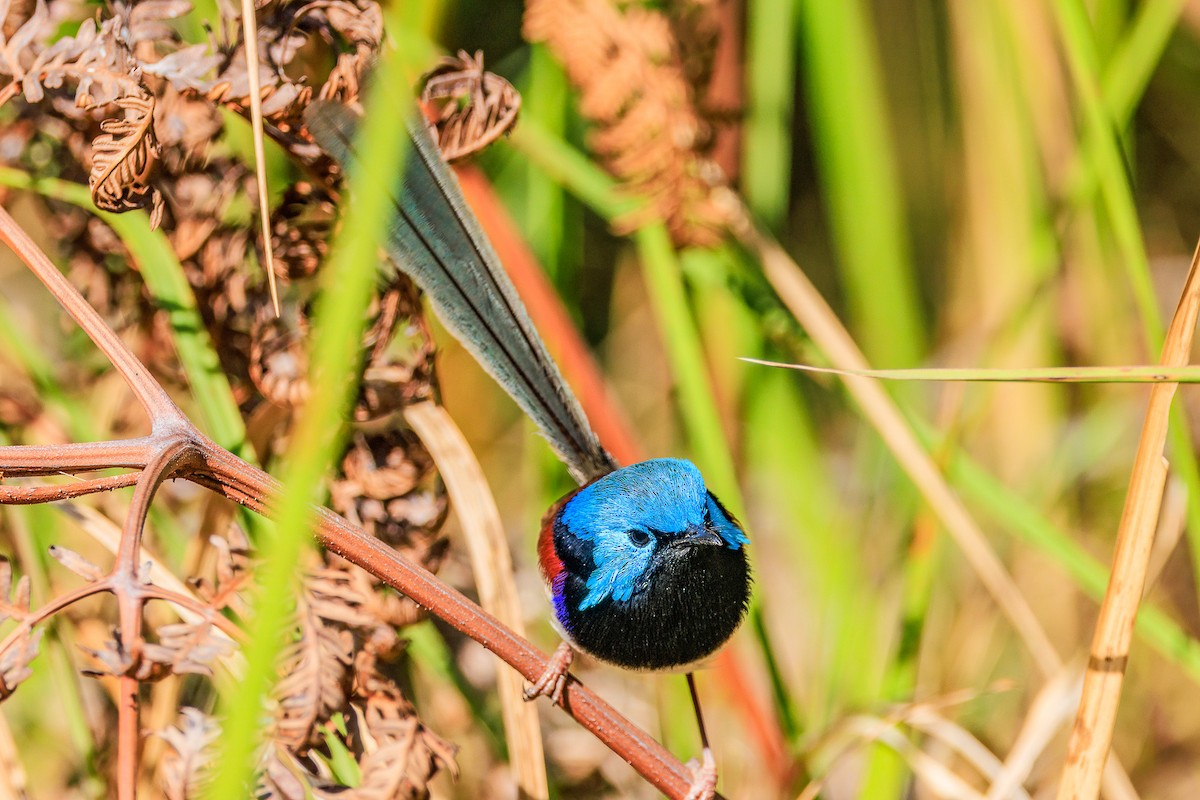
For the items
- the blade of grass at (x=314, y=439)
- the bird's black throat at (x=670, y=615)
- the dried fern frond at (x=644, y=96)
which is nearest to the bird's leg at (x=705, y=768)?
the bird's black throat at (x=670, y=615)

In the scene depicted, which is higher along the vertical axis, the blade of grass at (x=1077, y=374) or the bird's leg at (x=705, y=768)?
the blade of grass at (x=1077, y=374)

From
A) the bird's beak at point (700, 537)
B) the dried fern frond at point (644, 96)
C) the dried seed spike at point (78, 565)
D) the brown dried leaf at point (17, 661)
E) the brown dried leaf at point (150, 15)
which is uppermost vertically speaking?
the dried fern frond at point (644, 96)

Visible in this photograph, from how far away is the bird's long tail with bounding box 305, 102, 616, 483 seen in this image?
157 cm

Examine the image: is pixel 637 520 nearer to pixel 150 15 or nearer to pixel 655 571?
pixel 655 571

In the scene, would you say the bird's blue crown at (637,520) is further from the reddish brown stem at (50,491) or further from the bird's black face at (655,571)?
the reddish brown stem at (50,491)

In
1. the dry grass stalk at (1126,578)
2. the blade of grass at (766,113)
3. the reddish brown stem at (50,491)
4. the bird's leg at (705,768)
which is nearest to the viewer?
the reddish brown stem at (50,491)

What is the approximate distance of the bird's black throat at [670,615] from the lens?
1.97 m

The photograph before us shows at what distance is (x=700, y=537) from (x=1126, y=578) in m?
0.78

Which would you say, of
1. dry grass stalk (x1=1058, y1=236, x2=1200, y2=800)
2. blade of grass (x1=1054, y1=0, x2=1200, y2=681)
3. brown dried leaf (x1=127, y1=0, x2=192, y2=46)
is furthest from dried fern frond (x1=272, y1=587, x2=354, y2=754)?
blade of grass (x1=1054, y1=0, x2=1200, y2=681)

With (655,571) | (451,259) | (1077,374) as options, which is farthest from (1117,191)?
(451,259)

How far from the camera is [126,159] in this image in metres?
1.46

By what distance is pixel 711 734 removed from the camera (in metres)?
2.82

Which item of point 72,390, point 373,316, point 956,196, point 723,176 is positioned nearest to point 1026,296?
point 956,196

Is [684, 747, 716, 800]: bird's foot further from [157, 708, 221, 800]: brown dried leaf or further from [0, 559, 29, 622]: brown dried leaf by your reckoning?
[0, 559, 29, 622]: brown dried leaf
